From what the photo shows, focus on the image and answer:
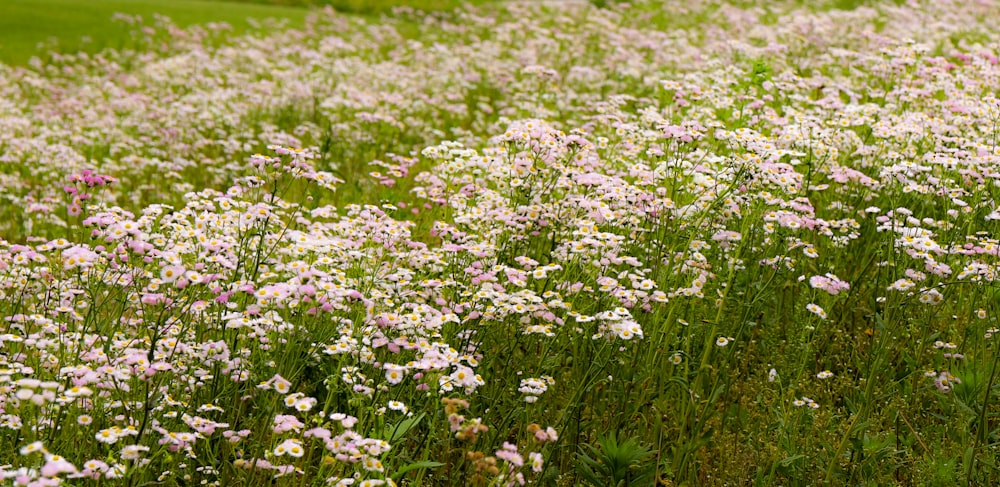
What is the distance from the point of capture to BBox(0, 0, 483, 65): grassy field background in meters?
13.9

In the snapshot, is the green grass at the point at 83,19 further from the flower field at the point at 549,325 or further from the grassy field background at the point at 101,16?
the flower field at the point at 549,325

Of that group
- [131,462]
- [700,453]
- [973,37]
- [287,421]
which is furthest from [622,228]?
[973,37]

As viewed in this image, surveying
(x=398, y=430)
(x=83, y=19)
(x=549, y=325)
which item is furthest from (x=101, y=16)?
(x=398, y=430)

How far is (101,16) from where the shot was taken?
15.8 meters

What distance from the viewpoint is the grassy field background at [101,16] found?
45.4ft

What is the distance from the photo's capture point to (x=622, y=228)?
14.2 feet

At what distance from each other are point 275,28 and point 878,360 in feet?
43.1

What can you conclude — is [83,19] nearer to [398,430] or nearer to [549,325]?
[549,325]

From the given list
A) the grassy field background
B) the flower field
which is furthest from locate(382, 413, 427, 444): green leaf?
the grassy field background

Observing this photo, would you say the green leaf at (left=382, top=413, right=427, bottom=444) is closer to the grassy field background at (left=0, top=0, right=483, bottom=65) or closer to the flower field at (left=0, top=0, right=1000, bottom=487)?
the flower field at (left=0, top=0, right=1000, bottom=487)

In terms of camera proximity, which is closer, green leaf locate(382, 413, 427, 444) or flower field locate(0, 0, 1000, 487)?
green leaf locate(382, 413, 427, 444)

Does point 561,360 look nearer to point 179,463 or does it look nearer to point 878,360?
point 878,360

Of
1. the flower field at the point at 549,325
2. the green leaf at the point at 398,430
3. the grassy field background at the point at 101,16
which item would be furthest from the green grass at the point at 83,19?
the green leaf at the point at 398,430

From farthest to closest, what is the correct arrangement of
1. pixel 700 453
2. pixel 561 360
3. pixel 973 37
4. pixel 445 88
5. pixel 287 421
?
pixel 973 37 < pixel 445 88 < pixel 561 360 < pixel 700 453 < pixel 287 421
